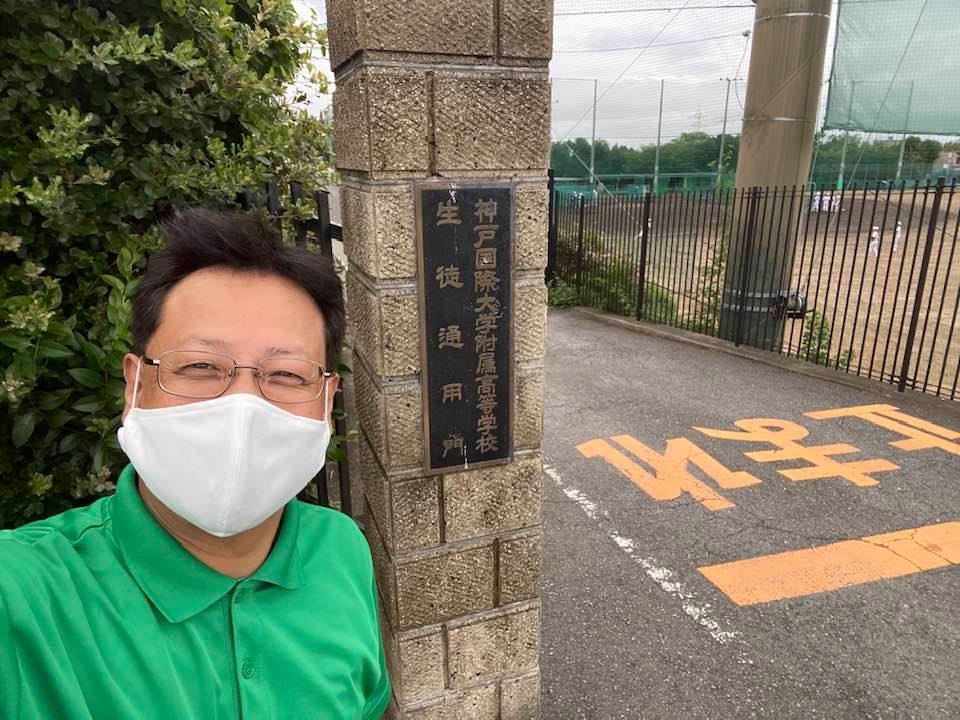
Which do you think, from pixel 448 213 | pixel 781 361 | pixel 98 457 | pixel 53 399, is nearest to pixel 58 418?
pixel 53 399

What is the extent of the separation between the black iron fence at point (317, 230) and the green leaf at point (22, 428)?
0.89 m

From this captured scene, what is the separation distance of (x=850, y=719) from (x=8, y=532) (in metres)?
2.95

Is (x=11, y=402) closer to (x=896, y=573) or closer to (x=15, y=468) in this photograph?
(x=15, y=468)

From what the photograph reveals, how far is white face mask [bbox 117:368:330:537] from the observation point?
3.64 ft

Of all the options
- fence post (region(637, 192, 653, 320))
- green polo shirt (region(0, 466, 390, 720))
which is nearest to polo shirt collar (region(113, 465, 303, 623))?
green polo shirt (region(0, 466, 390, 720))

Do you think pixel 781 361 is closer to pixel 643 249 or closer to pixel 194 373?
pixel 643 249

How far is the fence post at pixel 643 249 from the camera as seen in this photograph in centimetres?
870

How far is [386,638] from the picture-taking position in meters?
2.31

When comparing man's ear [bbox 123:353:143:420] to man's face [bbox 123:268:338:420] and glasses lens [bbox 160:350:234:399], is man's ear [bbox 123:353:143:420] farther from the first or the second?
glasses lens [bbox 160:350:234:399]

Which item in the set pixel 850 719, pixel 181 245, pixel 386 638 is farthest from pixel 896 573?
pixel 181 245

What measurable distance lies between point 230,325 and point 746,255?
24.7ft

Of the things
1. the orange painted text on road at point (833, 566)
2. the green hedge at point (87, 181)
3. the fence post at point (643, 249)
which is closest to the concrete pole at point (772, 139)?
the fence post at point (643, 249)

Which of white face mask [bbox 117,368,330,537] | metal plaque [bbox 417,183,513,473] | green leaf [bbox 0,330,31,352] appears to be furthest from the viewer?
metal plaque [bbox 417,183,513,473]

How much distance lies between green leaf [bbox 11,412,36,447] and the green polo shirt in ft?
2.33
